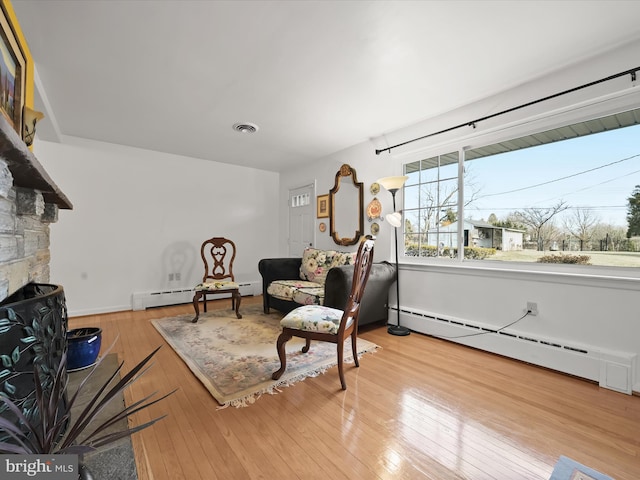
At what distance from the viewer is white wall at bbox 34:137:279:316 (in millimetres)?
3658

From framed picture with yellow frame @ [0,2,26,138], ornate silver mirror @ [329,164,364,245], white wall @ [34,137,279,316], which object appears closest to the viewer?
framed picture with yellow frame @ [0,2,26,138]

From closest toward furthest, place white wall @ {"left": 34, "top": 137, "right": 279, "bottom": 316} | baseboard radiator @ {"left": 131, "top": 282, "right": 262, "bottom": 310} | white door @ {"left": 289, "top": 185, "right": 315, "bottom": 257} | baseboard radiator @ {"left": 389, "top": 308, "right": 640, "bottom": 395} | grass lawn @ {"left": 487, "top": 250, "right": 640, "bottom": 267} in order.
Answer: baseboard radiator @ {"left": 389, "top": 308, "right": 640, "bottom": 395} < grass lawn @ {"left": 487, "top": 250, "right": 640, "bottom": 267} < white wall @ {"left": 34, "top": 137, "right": 279, "bottom": 316} < baseboard radiator @ {"left": 131, "top": 282, "right": 262, "bottom": 310} < white door @ {"left": 289, "top": 185, "right": 315, "bottom": 257}

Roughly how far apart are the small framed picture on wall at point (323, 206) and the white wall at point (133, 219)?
145 cm

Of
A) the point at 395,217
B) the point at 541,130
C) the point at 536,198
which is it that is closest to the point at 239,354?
the point at 395,217

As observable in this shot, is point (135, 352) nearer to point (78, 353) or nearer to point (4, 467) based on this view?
point (78, 353)

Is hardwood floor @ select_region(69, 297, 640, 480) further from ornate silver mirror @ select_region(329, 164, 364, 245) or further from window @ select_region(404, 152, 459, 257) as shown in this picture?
ornate silver mirror @ select_region(329, 164, 364, 245)

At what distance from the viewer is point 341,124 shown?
331cm

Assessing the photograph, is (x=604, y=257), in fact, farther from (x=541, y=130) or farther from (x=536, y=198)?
(x=541, y=130)

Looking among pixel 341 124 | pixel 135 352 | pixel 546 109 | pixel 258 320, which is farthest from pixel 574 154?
pixel 135 352

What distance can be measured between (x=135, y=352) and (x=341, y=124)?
3134 millimetres

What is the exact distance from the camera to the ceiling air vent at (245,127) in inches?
131

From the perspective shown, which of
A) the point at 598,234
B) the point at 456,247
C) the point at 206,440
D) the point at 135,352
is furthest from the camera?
the point at 456,247

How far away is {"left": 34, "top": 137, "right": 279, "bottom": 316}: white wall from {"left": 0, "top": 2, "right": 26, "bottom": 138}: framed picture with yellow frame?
226cm

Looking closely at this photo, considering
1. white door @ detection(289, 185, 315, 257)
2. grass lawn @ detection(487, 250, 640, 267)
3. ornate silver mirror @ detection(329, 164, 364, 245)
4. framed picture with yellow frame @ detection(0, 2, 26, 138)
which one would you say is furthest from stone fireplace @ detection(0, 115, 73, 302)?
white door @ detection(289, 185, 315, 257)
